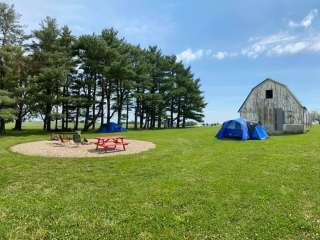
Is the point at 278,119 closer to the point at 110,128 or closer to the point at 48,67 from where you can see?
the point at 110,128

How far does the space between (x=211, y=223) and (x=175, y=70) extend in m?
42.9

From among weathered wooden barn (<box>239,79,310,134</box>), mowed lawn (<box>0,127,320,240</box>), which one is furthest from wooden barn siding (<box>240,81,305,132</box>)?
mowed lawn (<box>0,127,320,240</box>)

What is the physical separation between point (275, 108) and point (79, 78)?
833 inches

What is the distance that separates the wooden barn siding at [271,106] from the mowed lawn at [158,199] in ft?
59.4

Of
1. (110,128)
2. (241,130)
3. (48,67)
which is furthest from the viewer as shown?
(110,128)

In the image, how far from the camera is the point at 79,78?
112 feet

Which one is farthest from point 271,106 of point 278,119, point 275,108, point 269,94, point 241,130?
point 241,130

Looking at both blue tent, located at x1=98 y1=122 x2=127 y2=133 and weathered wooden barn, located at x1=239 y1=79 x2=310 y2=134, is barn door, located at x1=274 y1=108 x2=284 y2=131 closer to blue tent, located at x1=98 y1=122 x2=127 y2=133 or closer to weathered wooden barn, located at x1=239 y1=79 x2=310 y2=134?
weathered wooden barn, located at x1=239 y1=79 x2=310 y2=134

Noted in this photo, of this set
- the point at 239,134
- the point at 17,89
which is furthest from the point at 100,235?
the point at 17,89

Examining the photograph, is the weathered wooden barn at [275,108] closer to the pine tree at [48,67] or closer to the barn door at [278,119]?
the barn door at [278,119]

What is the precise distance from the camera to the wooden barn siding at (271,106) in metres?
28.7

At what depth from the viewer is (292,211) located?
675 centimetres

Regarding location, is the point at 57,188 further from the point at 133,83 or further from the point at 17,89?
the point at 133,83

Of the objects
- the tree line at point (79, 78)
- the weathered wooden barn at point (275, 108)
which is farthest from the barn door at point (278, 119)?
the tree line at point (79, 78)
